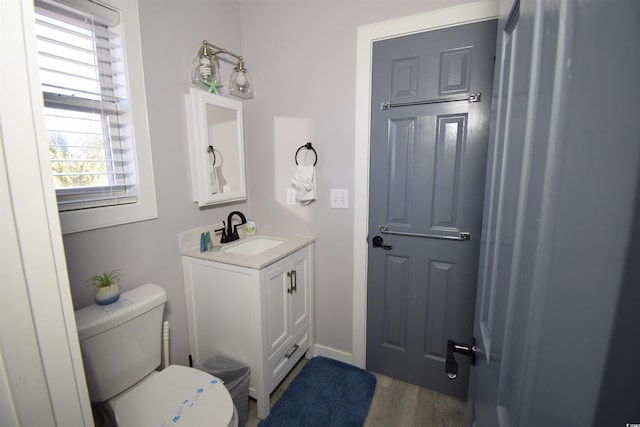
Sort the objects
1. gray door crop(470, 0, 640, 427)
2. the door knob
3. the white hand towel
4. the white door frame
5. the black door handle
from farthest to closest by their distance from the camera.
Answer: the white hand towel < the black door handle < the white door frame < the door knob < gray door crop(470, 0, 640, 427)

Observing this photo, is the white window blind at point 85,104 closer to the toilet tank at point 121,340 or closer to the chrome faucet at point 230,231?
the toilet tank at point 121,340

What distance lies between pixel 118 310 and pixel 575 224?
1497mm

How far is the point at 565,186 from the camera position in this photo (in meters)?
0.28

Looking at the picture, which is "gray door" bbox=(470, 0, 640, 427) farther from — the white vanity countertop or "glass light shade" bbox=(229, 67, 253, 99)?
"glass light shade" bbox=(229, 67, 253, 99)

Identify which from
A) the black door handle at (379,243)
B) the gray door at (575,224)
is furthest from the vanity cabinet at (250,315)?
the gray door at (575,224)

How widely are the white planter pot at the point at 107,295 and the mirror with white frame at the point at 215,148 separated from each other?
0.66 meters

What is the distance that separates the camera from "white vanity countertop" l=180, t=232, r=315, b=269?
1462 mm

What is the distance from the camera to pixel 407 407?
161 cm

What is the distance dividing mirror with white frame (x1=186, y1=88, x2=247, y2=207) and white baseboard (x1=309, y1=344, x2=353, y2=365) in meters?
1.28

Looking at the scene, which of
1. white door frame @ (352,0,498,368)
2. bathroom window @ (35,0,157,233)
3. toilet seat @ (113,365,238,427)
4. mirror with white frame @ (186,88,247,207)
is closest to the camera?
toilet seat @ (113,365,238,427)

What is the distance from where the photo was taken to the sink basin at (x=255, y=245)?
1899 millimetres

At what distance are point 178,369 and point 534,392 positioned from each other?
1.47 metres

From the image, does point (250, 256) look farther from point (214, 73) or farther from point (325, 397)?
point (214, 73)

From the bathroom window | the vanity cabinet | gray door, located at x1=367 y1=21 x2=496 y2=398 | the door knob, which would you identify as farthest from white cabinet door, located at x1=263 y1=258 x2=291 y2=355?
the door knob
